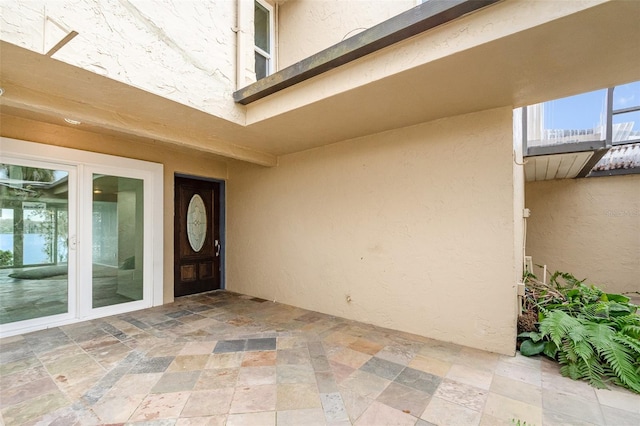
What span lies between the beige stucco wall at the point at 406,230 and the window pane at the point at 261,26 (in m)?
1.99

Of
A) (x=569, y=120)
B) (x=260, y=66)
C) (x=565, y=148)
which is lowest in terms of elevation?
(x=565, y=148)

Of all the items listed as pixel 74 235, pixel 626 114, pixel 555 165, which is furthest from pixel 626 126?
pixel 74 235

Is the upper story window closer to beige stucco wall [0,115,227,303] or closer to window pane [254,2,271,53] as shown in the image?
window pane [254,2,271,53]

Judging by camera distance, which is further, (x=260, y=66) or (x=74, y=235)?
(x=260, y=66)

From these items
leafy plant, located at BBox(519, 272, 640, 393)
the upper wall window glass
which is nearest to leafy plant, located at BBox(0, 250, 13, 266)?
leafy plant, located at BBox(519, 272, 640, 393)

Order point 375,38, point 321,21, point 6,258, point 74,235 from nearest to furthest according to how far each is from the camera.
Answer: point 375,38
point 6,258
point 74,235
point 321,21

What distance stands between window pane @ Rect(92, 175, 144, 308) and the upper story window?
2.77 metres

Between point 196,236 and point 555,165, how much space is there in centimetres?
669

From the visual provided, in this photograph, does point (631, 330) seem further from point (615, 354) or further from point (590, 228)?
point (590, 228)

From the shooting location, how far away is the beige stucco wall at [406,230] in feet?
9.77

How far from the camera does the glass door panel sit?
3494 millimetres

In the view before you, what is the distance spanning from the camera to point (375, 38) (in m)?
2.26

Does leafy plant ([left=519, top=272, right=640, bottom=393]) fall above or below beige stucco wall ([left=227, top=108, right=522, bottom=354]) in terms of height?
below

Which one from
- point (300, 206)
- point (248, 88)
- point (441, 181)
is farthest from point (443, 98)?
point (300, 206)
